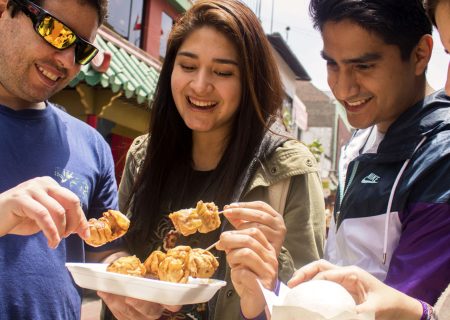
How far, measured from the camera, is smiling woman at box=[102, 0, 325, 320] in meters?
2.52

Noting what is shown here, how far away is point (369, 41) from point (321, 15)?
331 mm

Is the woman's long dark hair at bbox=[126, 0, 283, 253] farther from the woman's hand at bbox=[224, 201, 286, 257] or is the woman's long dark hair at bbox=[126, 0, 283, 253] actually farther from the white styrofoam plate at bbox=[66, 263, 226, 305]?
the white styrofoam plate at bbox=[66, 263, 226, 305]

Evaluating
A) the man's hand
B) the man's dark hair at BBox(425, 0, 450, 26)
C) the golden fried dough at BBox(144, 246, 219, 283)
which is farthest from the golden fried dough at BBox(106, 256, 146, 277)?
the man's dark hair at BBox(425, 0, 450, 26)

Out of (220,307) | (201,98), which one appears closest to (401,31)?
(201,98)

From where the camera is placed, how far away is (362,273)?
1526mm

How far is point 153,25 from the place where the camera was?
12.6 meters

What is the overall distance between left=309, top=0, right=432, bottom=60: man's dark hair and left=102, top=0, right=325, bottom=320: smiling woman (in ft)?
2.16

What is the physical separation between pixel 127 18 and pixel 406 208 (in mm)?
10766

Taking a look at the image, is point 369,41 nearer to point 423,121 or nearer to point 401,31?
point 401,31

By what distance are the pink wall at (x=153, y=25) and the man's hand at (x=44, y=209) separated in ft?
35.9

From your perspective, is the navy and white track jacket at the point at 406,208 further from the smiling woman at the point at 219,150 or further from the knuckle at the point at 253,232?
the knuckle at the point at 253,232

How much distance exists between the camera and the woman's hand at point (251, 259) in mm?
1952

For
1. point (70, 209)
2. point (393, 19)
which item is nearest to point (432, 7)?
point (393, 19)

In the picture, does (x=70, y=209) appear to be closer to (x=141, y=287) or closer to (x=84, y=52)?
(x=141, y=287)
